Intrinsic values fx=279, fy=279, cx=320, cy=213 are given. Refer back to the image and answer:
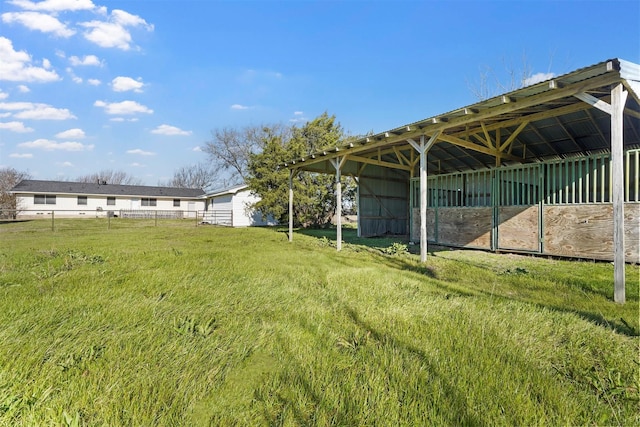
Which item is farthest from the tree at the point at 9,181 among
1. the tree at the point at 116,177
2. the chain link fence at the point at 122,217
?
the tree at the point at 116,177

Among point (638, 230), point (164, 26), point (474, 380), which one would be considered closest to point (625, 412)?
point (474, 380)

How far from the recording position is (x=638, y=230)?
5.62 meters

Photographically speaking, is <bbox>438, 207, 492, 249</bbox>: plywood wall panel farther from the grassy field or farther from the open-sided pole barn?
the grassy field

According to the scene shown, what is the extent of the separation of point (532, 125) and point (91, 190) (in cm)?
3654

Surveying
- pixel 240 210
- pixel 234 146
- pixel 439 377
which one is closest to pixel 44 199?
pixel 234 146

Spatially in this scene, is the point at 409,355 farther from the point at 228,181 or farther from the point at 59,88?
the point at 228,181

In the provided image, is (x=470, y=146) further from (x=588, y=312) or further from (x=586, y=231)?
(x=588, y=312)

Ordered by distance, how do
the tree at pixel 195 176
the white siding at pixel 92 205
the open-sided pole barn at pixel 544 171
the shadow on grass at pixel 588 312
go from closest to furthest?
1. the shadow on grass at pixel 588 312
2. the open-sided pole barn at pixel 544 171
3. the white siding at pixel 92 205
4. the tree at pixel 195 176

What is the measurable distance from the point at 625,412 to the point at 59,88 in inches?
748

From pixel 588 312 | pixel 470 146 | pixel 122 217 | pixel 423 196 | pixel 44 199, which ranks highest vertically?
pixel 470 146

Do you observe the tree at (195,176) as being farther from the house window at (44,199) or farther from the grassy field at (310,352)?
the grassy field at (310,352)

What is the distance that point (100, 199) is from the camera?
1142 inches

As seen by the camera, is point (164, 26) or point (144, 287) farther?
point (164, 26)

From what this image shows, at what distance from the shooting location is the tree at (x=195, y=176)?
4459 centimetres
